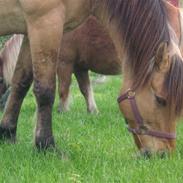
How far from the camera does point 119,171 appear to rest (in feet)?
12.1

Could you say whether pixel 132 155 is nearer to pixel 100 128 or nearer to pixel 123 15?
pixel 123 15

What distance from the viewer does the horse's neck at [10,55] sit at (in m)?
7.27

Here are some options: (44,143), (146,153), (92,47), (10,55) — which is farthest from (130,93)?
(10,55)

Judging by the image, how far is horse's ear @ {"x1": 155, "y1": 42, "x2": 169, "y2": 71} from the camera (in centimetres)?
416

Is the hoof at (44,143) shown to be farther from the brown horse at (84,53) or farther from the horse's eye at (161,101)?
the brown horse at (84,53)

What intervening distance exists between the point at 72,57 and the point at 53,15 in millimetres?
3218

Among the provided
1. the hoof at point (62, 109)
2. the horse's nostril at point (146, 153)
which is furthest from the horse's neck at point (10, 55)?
the horse's nostril at point (146, 153)

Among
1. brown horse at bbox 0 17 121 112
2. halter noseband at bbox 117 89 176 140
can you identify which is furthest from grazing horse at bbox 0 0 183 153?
brown horse at bbox 0 17 121 112

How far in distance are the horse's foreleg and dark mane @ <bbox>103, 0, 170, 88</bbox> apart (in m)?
0.57

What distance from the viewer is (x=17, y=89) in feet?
16.7

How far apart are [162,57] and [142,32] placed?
0.29m

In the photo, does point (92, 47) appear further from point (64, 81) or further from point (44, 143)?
point (44, 143)

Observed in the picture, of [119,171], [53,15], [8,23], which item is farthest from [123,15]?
[119,171]

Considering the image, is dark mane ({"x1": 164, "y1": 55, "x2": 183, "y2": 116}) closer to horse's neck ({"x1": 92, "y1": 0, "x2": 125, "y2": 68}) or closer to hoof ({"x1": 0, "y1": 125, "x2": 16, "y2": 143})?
horse's neck ({"x1": 92, "y1": 0, "x2": 125, "y2": 68})
